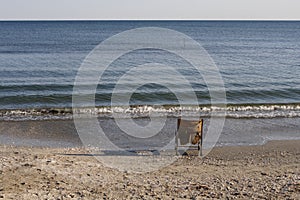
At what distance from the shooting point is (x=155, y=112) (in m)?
20.0

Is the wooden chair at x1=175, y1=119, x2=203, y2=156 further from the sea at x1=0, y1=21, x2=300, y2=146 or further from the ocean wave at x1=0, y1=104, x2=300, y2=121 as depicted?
the ocean wave at x1=0, y1=104, x2=300, y2=121

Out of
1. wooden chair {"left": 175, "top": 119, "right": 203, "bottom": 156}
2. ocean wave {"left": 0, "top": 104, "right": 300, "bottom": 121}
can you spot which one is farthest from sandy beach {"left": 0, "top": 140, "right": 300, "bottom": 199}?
ocean wave {"left": 0, "top": 104, "right": 300, "bottom": 121}

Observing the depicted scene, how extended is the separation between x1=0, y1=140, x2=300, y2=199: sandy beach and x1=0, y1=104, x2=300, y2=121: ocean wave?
616 cm

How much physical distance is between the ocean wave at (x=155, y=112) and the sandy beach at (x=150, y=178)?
243 inches

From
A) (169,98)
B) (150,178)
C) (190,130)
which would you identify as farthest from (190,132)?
(169,98)

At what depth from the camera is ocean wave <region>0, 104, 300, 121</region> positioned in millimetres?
19219

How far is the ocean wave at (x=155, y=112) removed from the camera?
63.1 feet

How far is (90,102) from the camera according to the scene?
22000mm

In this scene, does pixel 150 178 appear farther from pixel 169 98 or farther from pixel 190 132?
pixel 169 98

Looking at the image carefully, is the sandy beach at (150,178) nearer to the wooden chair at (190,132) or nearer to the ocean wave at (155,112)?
the wooden chair at (190,132)

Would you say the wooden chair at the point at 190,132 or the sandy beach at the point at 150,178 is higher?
the wooden chair at the point at 190,132

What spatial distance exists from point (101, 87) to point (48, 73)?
6.95m

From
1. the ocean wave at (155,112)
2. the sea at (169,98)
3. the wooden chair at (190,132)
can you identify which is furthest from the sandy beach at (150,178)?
the ocean wave at (155,112)

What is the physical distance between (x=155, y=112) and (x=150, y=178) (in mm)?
9900
